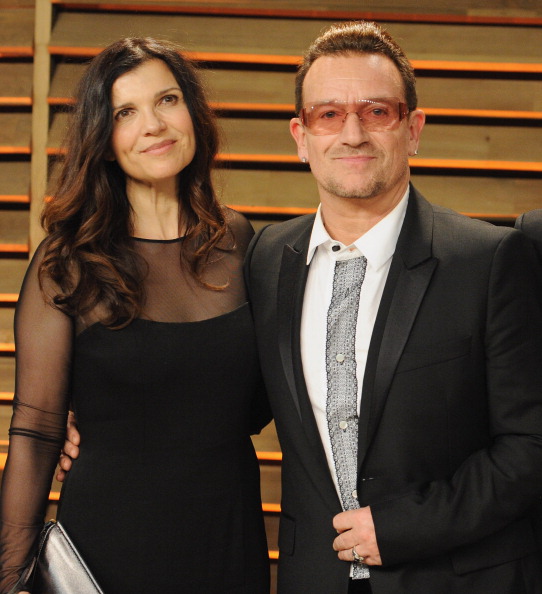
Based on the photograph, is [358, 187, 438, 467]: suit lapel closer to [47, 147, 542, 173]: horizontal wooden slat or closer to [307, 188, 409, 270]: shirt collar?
[307, 188, 409, 270]: shirt collar

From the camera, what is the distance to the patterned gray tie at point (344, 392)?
1732 millimetres

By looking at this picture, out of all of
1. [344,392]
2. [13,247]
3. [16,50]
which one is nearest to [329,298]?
[344,392]

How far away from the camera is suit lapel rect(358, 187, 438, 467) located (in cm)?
168

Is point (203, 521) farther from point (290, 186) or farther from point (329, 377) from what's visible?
point (290, 186)

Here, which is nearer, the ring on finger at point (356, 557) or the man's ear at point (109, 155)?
the ring on finger at point (356, 557)

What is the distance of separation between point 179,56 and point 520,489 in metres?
1.36

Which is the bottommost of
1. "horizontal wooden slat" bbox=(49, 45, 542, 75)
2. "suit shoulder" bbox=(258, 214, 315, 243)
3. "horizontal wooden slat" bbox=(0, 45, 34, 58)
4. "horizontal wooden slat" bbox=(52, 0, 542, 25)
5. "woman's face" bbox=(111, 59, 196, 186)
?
"suit shoulder" bbox=(258, 214, 315, 243)

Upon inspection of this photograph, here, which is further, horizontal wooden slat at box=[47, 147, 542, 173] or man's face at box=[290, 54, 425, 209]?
horizontal wooden slat at box=[47, 147, 542, 173]

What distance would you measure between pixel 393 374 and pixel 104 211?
0.85 meters

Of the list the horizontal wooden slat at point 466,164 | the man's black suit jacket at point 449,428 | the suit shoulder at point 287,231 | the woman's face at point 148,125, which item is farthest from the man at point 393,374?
the horizontal wooden slat at point 466,164

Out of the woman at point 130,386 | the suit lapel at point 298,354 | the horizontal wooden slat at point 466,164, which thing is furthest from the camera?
the horizontal wooden slat at point 466,164

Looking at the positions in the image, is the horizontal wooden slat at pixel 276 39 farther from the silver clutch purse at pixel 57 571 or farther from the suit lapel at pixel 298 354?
the silver clutch purse at pixel 57 571

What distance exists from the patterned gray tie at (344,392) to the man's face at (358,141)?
232 millimetres

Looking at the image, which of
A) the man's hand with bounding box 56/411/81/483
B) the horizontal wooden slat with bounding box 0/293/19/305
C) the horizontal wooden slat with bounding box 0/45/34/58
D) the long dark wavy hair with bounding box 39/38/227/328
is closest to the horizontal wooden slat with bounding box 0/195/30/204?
the horizontal wooden slat with bounding box 0/293/19/305
